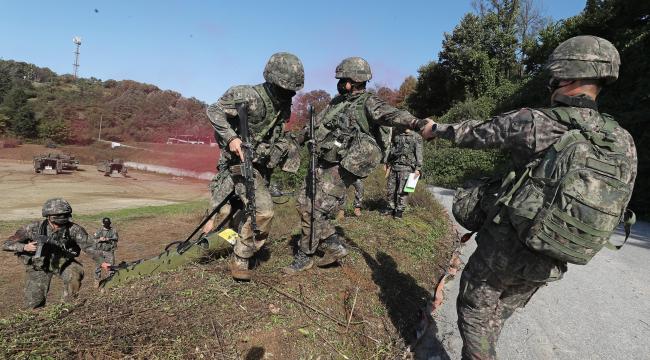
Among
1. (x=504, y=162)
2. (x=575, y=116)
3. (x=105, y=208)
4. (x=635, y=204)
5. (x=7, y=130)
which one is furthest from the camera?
(x=7, y=130)

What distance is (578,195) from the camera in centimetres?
224

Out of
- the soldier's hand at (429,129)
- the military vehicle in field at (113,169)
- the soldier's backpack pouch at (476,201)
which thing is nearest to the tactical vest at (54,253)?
the soldier's hand at (429,129)

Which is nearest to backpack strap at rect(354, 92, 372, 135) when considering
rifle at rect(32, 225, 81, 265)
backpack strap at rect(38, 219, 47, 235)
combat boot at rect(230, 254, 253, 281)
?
combat boot at rect(230, 254, 253, 281)

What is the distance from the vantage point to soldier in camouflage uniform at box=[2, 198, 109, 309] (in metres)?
5.62

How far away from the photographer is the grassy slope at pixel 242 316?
278 cm

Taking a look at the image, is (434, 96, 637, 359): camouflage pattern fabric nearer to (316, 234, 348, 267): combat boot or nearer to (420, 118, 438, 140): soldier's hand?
(420, 118, 438, 140): soldier's hand

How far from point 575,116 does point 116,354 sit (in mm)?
3187

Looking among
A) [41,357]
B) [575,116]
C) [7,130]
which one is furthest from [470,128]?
[7,130]

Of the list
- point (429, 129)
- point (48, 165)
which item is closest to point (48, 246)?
point (429, 129)

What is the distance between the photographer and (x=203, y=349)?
292 cm

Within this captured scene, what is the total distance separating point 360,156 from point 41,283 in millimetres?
4858

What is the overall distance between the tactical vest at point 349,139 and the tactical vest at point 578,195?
6.94 ft

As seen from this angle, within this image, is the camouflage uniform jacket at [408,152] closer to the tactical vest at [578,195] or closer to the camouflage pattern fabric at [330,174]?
the camouflage pattern fabric at [330,174]

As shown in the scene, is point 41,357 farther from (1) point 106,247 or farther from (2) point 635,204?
(2) point 635,204
